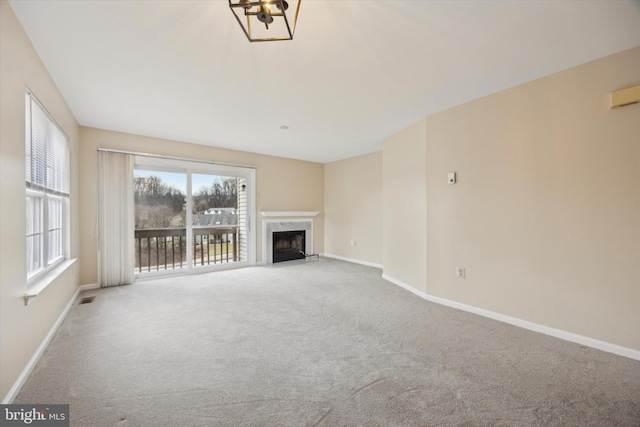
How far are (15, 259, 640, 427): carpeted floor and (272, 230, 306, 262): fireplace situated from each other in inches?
111

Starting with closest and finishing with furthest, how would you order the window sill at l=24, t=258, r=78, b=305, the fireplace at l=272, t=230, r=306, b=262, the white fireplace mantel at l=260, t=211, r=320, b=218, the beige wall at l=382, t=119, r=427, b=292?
the window sill at l=24, t=258, r=78, b=305
the beige wall at l=382, t=119, r=427, b=292
the white fireplace mantel at l=260, t=211, r=320, b=218
the fireplace at l=272, t=230, r=306, b=262

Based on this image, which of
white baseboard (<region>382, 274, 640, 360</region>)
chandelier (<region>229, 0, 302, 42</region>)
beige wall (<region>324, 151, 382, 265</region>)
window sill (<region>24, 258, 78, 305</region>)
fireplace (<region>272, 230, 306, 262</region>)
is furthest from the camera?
fireplace (<region>272, 230, 306, 262</region>)

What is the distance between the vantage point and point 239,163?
17.7 feet

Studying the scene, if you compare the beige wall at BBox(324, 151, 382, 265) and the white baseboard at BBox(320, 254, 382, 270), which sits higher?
the beige wall at BBox(324, 151, 382, 265)

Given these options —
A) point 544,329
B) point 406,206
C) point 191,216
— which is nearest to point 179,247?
point 191,216

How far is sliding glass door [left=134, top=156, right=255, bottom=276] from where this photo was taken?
450cm

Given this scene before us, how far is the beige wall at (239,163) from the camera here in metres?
3.88

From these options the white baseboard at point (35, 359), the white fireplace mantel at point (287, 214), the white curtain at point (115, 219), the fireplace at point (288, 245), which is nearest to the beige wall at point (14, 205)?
the white baseboard at point (35, 359)

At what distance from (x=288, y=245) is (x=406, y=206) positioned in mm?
3236

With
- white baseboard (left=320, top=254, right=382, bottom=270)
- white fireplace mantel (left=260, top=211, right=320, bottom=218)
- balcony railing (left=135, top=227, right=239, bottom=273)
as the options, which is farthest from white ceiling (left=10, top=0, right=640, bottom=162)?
white baseboard (left=320, top=254, right=382, bottom=270)

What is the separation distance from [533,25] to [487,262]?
2.24m

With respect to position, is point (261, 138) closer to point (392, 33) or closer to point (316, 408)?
point (392, 33)

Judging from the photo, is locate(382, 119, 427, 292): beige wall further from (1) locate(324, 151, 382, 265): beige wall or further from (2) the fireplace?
(2) the fireplace

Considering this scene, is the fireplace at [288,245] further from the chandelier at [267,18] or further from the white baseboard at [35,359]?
the chandelier at [267,18]
